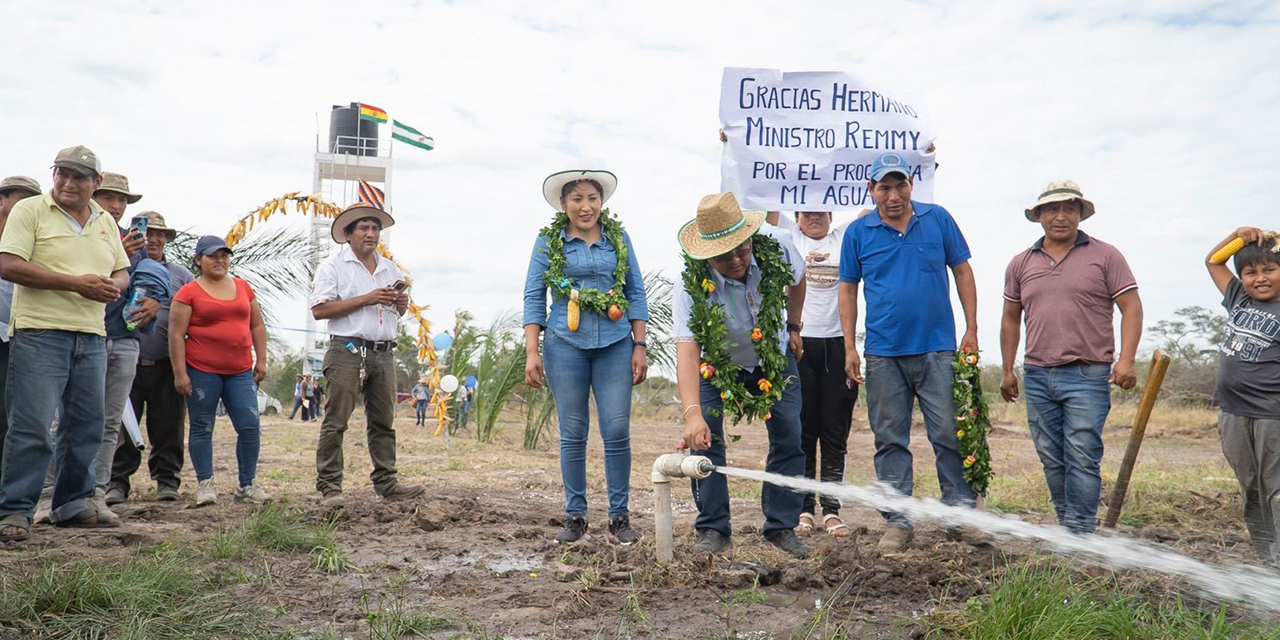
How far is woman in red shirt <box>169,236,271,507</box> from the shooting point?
659 centimetres

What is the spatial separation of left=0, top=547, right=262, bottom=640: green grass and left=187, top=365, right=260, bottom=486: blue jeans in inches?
112

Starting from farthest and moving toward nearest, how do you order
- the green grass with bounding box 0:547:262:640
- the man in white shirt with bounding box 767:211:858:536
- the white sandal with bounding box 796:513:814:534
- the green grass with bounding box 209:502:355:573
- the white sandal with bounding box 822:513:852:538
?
the man in white shirt with bounding box 767:211:858:536
the white sandal with bounding box 796:513:814:534
the white sandal with bounding box 822:513:852:538
the green grass with bounding box 209:502:355:573
the green grass with bounding box 0:547:262:640

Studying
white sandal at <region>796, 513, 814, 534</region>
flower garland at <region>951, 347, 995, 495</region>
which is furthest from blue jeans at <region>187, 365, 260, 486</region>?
flower garland at <region>951, 347, 995, 495</region>

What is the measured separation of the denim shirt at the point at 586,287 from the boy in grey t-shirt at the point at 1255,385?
3014mm

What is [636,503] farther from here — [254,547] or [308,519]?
[254,547]

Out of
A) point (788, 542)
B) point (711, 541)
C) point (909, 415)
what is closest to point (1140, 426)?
point (909, 415)

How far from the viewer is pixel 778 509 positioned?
488 cm

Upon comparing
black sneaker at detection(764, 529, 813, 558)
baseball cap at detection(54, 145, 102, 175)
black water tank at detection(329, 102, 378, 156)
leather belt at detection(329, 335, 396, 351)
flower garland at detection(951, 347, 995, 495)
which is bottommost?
black sneaker at detection(764, 529, 813, 558)

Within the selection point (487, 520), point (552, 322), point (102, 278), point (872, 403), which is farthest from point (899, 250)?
point (102, 278)

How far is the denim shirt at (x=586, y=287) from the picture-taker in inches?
205

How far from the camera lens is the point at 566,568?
177 inches

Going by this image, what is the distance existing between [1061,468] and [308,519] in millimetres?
4176

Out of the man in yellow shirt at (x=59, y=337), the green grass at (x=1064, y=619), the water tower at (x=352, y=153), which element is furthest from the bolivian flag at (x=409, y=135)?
the green grass at (x=1064, y=619)

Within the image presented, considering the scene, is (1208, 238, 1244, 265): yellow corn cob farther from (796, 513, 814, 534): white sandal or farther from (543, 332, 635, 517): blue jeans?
(543, 332, 635, 517): blue jeans
